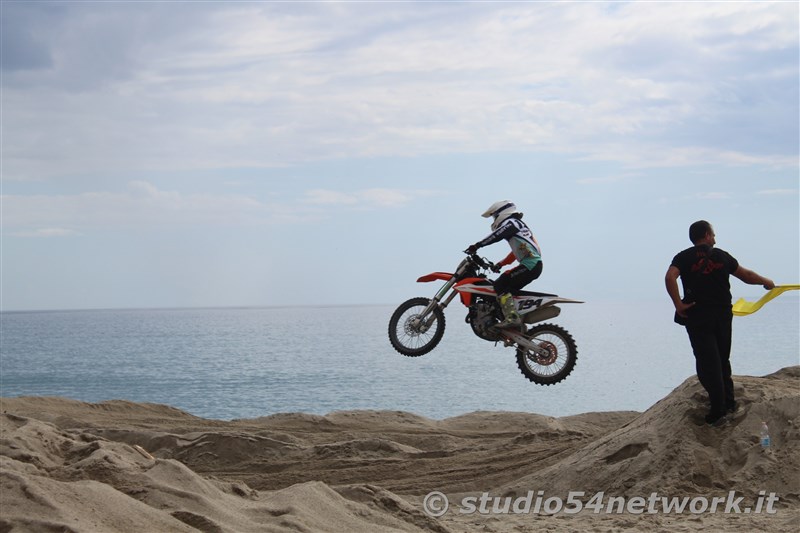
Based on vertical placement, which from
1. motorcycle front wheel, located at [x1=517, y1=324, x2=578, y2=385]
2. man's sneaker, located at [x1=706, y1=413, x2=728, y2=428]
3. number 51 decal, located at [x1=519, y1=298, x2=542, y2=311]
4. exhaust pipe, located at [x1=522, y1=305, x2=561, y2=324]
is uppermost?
number 51 decal, located at [x1=519, y1=298, x2=542, y2=311]

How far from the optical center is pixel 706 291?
898cm

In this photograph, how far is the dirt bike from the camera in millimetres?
10141

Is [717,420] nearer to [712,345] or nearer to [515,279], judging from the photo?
[712,345]

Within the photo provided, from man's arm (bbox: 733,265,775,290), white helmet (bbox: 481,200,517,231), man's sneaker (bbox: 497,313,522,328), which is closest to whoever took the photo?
man's arm (bbox: 733,265,775,290)

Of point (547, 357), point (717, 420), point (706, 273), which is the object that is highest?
point (706, 273)

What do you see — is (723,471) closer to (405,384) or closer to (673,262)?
(673,262)

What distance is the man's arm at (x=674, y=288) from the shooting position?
891cm

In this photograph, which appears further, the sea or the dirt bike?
the sea

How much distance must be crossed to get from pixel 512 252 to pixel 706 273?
6.59ft

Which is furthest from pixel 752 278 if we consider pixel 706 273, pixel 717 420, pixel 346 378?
pixel 346 378

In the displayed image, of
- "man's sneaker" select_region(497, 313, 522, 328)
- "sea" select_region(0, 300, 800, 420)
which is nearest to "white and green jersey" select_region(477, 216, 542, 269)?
"man's sneaker" select_region(497, 313, 522, 328)

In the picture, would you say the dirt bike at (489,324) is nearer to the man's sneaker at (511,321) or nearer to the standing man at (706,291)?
the man's sneaker at (511,321)

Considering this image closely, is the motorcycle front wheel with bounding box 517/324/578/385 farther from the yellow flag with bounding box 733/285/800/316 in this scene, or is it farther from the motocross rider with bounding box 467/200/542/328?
the yellow flag with bounding box 733/285/800/316

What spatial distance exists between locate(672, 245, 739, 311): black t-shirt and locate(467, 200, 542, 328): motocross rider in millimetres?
1470
